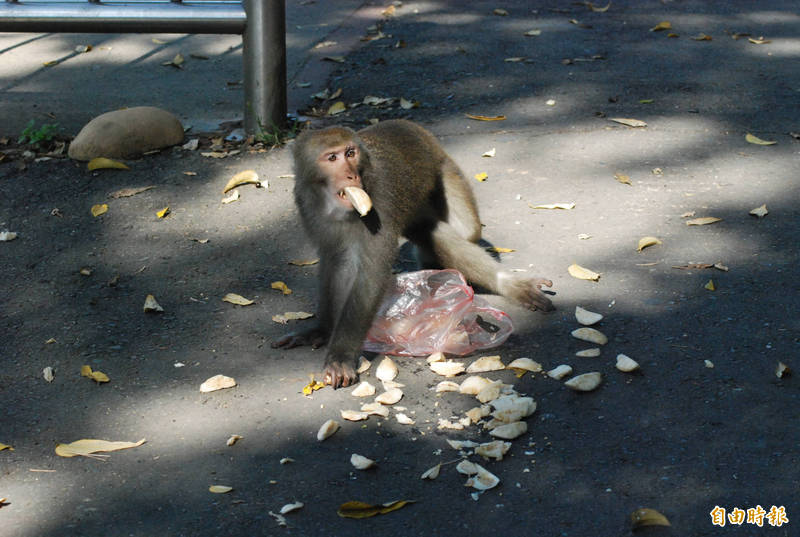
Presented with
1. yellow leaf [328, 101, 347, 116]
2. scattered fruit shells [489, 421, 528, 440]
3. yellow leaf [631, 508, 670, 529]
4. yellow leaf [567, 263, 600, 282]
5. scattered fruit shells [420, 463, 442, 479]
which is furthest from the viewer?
yellow leaf [328, 101, 347, 116]

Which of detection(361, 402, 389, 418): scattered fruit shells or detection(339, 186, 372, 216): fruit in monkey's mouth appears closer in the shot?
detection(361, 402, 389, 418): scattered fruit shells

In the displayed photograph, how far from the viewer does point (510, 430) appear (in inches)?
129

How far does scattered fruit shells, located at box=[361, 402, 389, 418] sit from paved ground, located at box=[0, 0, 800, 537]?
54mm

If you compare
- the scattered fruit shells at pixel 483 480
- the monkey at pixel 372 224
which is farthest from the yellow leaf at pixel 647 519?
the monkey at pixel 372 224

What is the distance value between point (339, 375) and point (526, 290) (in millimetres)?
1005

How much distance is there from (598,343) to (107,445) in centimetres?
196

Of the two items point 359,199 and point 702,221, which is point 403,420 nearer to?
point 359,199

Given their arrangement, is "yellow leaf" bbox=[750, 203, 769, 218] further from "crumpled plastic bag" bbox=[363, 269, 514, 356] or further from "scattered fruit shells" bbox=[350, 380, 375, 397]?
"scattered fruit shells" bbox=[350, 380, 375, 397]

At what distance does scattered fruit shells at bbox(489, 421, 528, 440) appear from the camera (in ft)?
10.7


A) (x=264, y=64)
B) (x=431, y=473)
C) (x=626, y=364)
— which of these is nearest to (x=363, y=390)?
(x=431, y=473)

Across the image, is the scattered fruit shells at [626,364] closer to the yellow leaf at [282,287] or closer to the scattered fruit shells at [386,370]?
the scattered fruit shells at [386,370]

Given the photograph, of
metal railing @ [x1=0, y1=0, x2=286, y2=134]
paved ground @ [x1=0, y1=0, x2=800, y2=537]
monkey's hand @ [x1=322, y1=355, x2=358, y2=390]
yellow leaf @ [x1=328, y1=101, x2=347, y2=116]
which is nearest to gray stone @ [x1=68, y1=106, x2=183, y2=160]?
paved ground @ [x1=0, y1=0, x2=800, y2=537]

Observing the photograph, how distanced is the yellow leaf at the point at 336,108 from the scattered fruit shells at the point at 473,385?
3217 mm

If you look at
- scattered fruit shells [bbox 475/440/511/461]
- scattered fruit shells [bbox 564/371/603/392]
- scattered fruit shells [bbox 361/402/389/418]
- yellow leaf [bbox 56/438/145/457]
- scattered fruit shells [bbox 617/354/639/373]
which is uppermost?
scattered fruit shells [bbox 617/354/639/373]
